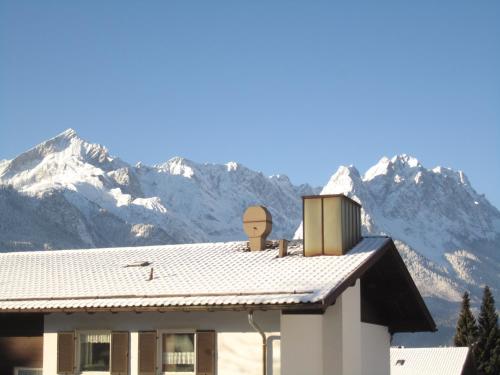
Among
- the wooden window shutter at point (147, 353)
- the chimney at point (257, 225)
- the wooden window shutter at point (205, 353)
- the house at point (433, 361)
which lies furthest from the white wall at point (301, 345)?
the house at point (433, 361)

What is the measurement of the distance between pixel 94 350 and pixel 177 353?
2502 millimetres

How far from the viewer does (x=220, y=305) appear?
2217cm

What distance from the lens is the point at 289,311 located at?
22219 mm

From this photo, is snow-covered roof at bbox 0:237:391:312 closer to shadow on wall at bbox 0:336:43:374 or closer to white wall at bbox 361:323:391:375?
shadow on wall at bbox 0:336:43:374

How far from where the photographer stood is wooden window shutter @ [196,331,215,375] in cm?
2323

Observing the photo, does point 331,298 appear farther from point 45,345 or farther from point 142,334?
point 45,345

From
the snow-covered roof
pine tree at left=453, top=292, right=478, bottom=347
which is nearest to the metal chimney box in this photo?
the snow-covered roof

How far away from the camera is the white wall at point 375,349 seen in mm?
26906

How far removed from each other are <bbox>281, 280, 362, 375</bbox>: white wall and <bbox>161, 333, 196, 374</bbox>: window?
2.58m

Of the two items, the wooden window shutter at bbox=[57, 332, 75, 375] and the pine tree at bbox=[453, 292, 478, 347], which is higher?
the wooden window shutter at bbox=[57, 332, 75, 375]

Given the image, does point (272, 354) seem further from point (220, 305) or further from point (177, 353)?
point (177, 353)

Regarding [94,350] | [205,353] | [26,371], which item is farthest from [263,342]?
[26,371]

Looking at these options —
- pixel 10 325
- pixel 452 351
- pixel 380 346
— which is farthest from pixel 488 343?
pixel 10 325

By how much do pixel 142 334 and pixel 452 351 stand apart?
47606mm
